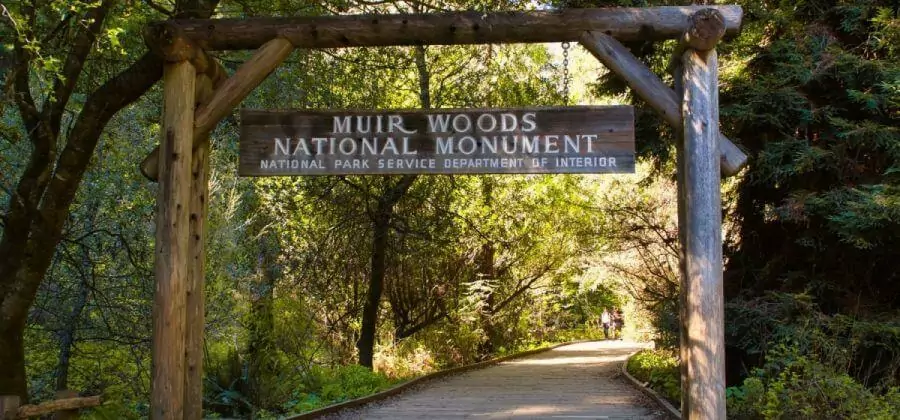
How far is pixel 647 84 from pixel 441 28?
5.61 ft

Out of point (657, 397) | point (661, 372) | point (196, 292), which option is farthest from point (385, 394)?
Answer: point (196, 292)

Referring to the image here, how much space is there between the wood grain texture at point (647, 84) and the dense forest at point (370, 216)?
0.57 metres

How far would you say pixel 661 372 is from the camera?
42.3 feet

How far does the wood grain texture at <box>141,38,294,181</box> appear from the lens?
Result: 606 centimetres

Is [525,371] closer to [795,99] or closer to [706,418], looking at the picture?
[795,99]

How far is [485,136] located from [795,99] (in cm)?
516

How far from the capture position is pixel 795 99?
920cm

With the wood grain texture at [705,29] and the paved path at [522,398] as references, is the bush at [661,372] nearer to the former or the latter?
the paved path at [522,398]

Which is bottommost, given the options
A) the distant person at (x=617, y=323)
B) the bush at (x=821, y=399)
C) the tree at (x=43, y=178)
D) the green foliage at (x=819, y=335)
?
the distant person at (x=617, y=323)

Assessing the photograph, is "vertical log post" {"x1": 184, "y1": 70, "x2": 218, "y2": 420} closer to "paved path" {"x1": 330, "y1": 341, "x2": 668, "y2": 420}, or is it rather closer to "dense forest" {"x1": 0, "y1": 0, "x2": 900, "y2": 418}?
"dense forest" {"x1": 0, "y1": 0, "x2": 900, "y2": 418}

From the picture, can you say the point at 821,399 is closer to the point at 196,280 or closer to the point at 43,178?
the point at 196,280

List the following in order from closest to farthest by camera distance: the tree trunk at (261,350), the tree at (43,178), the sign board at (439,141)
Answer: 1. the sign board at (439,141)
2. the tree at (43,178)
3. the tree trunk at (261,350)

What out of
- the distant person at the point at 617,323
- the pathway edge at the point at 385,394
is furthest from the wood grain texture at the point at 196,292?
the distant person at the point at 617,323

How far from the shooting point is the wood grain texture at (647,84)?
5828 mm
